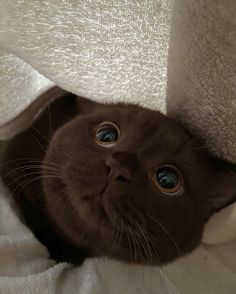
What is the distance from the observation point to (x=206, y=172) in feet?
3.10

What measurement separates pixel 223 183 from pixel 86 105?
1.15 ft

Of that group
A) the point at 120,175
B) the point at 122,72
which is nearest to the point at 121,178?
the point at 120,175

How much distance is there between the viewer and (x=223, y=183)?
0.94 m

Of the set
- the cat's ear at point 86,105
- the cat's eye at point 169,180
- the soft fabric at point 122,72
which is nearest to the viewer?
the soft fabric at point 122,72

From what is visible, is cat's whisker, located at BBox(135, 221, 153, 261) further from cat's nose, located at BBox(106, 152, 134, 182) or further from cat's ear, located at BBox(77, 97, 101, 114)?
cat's ear, located at BBox(77, 97, 101, 114)

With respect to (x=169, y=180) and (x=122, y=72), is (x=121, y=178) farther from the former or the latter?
(x=122, y=72)

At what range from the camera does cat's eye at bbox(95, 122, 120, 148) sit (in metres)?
0.91

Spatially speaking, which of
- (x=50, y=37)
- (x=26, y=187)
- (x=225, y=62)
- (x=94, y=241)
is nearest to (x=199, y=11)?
(x=225, y=62)

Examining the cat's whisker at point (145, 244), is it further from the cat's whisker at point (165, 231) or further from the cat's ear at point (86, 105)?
the cat's ear at point (86, 105)

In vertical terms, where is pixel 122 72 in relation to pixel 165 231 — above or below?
above

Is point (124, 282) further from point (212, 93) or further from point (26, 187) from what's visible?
A: point (212, 93)

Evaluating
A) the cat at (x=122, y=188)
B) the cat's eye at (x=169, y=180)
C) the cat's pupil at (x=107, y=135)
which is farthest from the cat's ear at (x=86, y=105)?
the cat's eye at (x=169, y=180)

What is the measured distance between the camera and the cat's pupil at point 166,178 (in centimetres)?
86

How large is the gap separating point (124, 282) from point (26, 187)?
0.32 m
